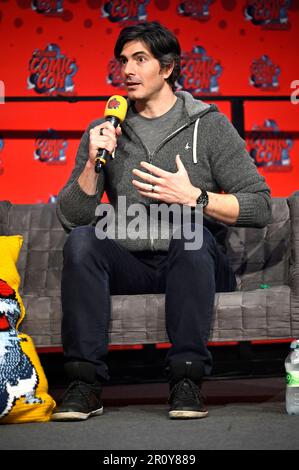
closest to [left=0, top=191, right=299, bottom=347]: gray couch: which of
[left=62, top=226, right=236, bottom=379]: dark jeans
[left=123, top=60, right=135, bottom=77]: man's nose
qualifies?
[left=62, top=226, right=236, bottom=379]: dark jeans

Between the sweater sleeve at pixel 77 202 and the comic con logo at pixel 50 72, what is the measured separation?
1272mm

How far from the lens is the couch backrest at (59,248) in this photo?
242 cm

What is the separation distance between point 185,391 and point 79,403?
26 centimetres

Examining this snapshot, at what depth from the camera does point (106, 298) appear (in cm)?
191

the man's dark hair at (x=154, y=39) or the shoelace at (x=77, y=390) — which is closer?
the shoelace at (x=77, y=390)

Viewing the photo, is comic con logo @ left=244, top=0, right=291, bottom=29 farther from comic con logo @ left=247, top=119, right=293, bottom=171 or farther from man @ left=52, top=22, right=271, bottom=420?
man @ left=52, top=22, right=271, bottom=420

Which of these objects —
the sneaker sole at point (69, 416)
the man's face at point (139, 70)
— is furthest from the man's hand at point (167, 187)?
the sneaker sole at point (69, 416)

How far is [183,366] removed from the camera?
1812 millimetres

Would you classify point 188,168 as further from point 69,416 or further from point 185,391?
point 69,416

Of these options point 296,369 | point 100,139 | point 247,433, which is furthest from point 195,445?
point 100,139

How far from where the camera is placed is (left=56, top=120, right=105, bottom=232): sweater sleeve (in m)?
2.11

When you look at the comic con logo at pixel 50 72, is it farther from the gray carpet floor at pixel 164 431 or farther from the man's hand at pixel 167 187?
the gray carpet floor at pixel 164 431
